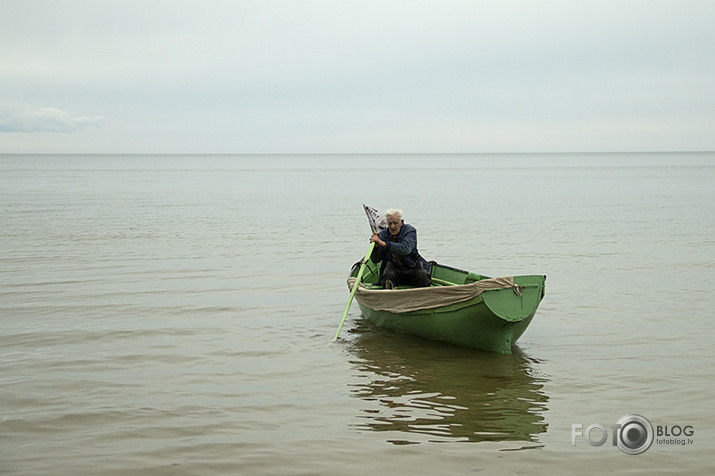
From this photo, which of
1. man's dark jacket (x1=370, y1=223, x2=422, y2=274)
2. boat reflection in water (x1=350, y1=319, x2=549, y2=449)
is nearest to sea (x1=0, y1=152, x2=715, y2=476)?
boat reflection in water (x1=350, y1=319, x2=549, y2=449)

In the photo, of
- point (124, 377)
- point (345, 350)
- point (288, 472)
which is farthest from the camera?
point (345, 350)

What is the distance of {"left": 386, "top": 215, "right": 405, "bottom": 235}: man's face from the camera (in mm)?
10945

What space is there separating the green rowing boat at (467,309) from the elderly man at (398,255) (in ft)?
1.94

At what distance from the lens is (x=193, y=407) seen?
7688mm

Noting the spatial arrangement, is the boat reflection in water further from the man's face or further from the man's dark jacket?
the man's face

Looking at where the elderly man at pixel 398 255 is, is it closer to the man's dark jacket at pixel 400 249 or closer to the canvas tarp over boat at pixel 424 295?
the man's dark jacket at pixel 400 249

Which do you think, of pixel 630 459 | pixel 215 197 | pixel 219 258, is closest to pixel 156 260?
pixel 219 258

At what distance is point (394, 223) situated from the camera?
10992 millimetres

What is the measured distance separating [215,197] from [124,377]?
36256mm

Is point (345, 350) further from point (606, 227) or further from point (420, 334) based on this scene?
point (606, 227)

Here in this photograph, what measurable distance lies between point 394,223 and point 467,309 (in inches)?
89.6

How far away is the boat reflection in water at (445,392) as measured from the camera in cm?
700

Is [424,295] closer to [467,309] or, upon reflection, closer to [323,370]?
[467,309]

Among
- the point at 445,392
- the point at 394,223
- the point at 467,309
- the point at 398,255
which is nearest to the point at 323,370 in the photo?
the point at 445,392
